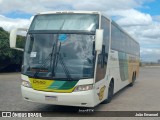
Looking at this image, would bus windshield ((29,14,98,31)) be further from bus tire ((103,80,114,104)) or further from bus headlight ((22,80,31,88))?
bus tire ((103,80,114,104))

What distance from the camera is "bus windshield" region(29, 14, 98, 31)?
391 inches

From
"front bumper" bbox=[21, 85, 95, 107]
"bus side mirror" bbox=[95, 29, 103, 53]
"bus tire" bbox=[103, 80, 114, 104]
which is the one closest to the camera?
"bus side mirror" bbox=[95, 29, 103, 53]

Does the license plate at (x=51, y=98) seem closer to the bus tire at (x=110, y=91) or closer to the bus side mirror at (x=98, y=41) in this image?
the bus side mirror at (x=98, y=41)

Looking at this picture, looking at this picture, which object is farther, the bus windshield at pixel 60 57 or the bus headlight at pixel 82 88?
the bus windshield at pixel 60 57

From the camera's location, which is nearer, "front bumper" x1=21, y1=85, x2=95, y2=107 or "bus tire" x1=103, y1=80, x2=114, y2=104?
"front bumper" x1=21, y1=85, x2=95, y2=107

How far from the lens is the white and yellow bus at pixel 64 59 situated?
30.4 feet

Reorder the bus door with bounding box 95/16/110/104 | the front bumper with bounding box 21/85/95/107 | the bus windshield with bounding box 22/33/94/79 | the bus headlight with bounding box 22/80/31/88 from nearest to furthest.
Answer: the front bumper with bounding box 21/85/95/107 → the bus windshield with bounding box 22/33/94/79 → the bus headlight with bounding box 22/80/31/88 → the bus door with bounding box 95/16/110/104

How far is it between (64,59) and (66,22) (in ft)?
4.40

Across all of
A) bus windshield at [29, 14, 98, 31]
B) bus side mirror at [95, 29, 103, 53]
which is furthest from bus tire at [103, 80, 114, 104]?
bus side mirror at [95, 29, 103, 53]

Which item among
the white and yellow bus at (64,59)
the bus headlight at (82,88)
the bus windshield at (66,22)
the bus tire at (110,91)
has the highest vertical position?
the bus windshield at (66,22)

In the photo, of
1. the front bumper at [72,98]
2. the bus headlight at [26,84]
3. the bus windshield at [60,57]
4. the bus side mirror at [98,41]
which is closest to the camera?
the bus side mirror at [98,41]

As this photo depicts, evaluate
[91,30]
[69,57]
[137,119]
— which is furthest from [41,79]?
[137,119]

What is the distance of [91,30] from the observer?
980cm

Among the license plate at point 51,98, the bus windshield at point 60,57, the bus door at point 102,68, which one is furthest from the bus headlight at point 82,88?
the license plate at point 51,98
